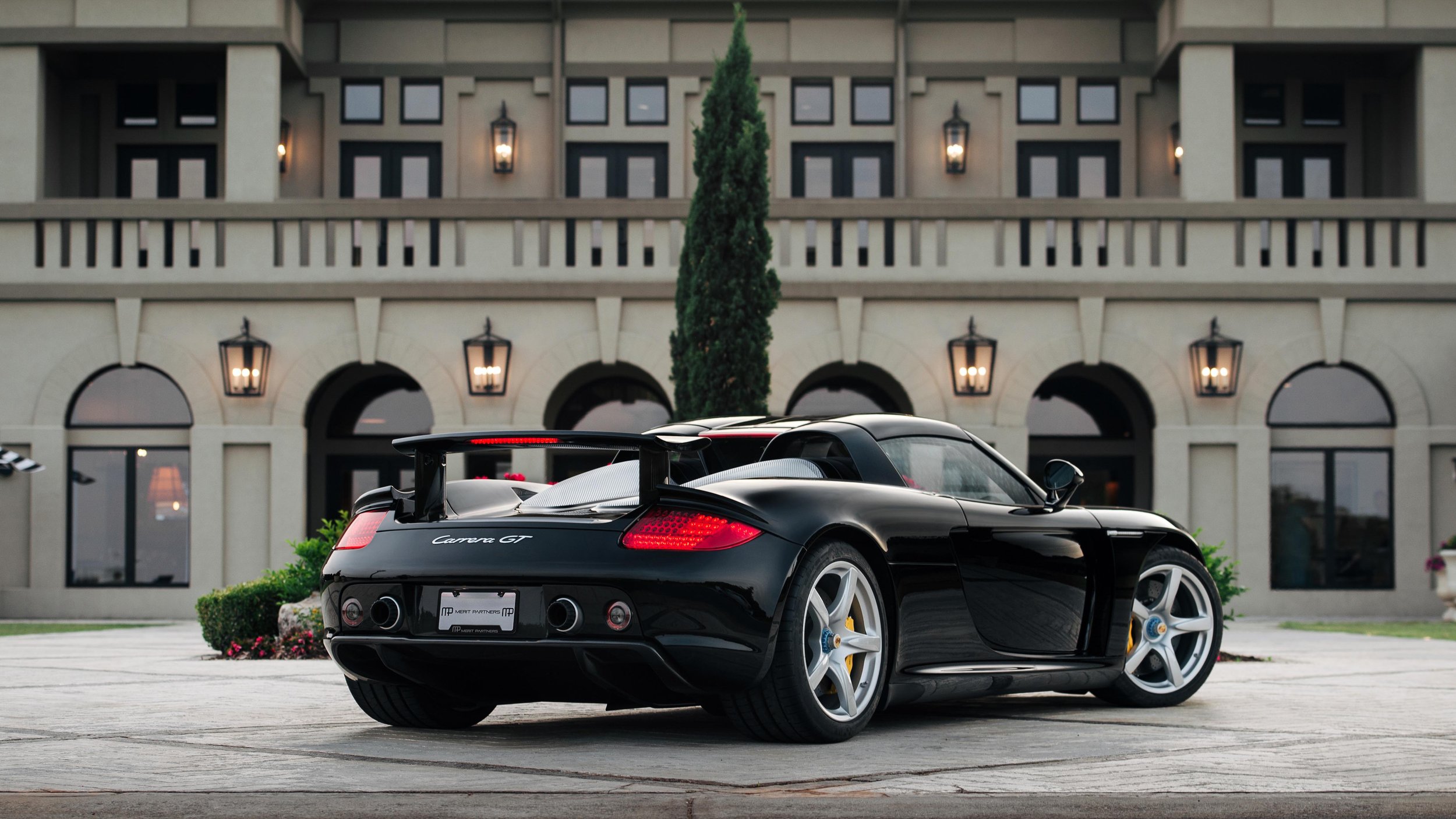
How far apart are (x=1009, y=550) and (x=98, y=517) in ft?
55.1

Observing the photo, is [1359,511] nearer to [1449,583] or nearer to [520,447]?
[1449,583]

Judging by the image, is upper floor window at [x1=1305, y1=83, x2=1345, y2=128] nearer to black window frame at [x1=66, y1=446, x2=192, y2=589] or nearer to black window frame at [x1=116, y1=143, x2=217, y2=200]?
black window frame at [x1=116, y1=143, x2=217, y2=200]

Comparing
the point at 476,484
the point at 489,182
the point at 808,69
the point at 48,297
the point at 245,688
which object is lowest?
the point at 245,688

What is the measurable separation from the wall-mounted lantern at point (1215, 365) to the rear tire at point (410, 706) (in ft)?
50.4

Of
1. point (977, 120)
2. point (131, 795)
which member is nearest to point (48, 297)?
point (977, 120)

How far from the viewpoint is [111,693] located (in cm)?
800

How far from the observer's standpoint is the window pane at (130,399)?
20.5 m

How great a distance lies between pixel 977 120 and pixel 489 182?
7.33m

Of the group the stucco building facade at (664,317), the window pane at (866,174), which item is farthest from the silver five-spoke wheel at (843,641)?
the window pane at (866,174)

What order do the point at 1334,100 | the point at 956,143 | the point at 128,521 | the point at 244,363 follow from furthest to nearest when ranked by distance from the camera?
the point at 1334,100, the point at 956,143, the point at 128,521, the point at 244,363

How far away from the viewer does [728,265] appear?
16.5m

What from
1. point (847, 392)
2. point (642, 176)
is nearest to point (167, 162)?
point (642, 176)

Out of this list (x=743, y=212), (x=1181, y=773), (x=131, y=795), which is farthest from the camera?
(x=743, y=212)

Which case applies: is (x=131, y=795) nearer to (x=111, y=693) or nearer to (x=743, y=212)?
(x=111, y=693)
